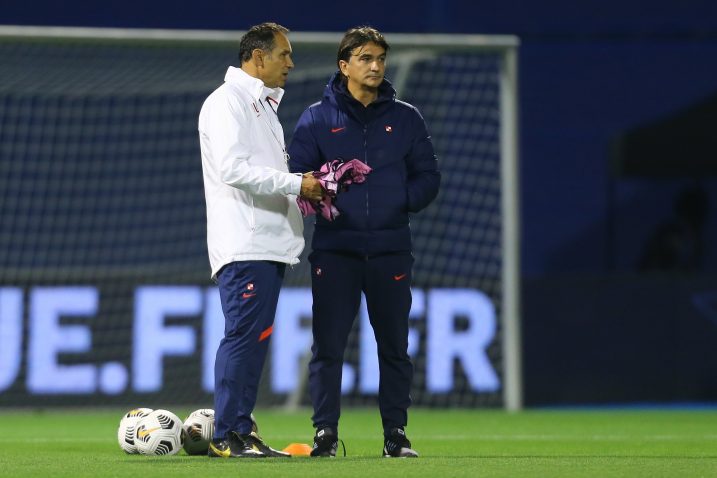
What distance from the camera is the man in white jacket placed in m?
5.77

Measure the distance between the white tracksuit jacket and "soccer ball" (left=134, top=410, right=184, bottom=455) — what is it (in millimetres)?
787

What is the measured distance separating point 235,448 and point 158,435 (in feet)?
1.85

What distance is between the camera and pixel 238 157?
5770 mm

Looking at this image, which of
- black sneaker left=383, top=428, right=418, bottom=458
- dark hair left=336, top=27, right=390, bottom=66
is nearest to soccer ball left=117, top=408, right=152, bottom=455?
black sneaker left=383, top=428, right=418, bottom=458

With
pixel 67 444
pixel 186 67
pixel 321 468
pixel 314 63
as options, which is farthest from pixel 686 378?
pixel 321 468

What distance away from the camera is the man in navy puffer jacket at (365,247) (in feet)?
19.6

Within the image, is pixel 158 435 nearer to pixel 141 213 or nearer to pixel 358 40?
pixel 358 40

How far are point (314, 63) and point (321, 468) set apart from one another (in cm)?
650

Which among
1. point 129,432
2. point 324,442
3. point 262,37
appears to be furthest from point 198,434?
point 262,37

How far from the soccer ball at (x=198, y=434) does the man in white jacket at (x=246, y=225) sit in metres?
0.35

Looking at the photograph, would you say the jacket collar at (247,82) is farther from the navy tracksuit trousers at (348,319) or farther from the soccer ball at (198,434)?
the soccer ball at (198,434)

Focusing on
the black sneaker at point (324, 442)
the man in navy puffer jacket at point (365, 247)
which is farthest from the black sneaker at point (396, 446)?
the black sneaker at point (324, 442)

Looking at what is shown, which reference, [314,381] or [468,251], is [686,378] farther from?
[314,381]

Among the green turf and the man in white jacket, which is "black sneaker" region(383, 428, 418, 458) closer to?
the green turf
